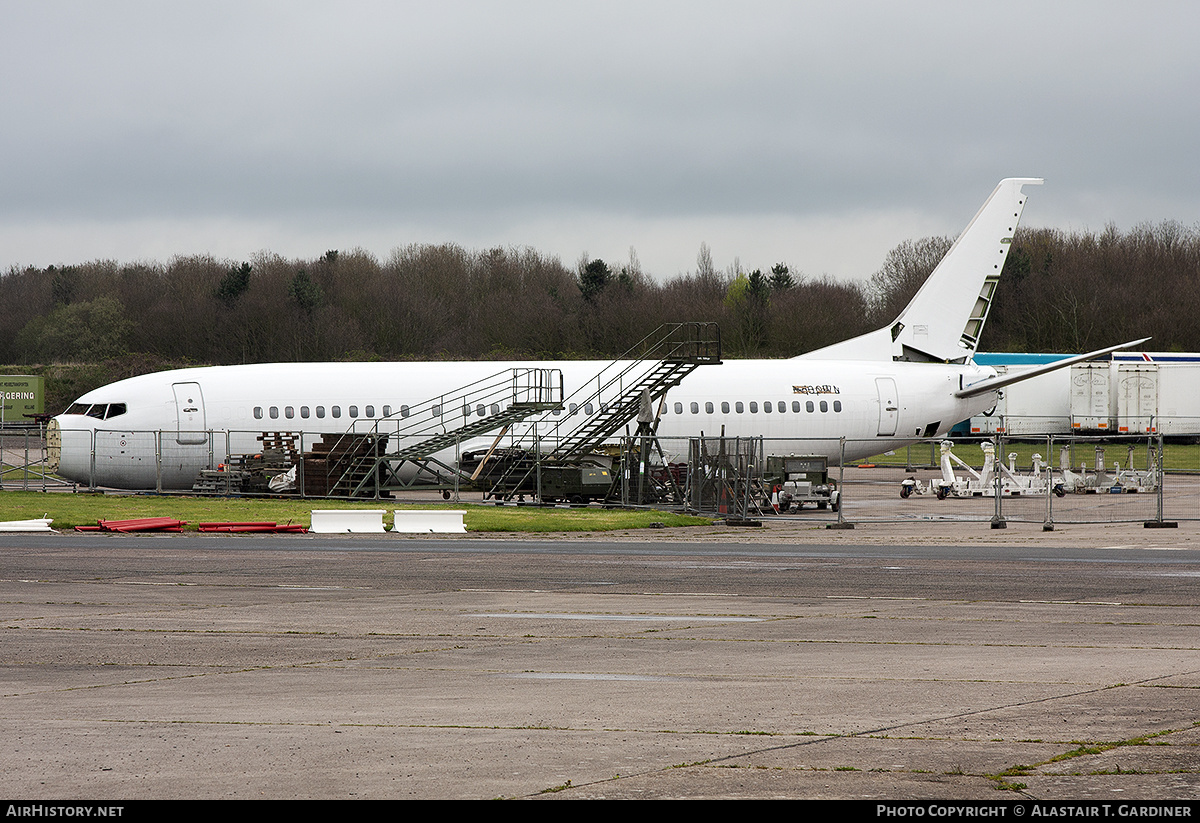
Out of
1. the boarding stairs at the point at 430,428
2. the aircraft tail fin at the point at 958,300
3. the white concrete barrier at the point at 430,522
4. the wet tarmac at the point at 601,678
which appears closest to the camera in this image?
the wet tarmac at the point at 601,678

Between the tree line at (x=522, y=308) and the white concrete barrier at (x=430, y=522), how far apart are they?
5783 cm

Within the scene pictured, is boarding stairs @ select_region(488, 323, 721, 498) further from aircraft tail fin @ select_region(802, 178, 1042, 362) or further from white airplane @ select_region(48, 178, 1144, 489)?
aircraft tail fin @ select_region(802, 178, 1042, 362)

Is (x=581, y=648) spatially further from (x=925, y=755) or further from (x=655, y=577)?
(x=655, y=577)

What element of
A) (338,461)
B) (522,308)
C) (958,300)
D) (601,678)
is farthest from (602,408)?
(522,308)

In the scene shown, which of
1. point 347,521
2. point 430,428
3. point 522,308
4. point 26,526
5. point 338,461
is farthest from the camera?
point 522,308

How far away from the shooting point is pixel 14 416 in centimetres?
7725

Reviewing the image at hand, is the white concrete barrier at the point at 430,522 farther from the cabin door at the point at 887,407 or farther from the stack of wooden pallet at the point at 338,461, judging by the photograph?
the cabin door at the point at 887,407

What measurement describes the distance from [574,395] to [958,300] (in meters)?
13.7

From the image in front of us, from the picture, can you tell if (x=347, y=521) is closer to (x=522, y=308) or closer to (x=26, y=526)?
(x=26, y=526)

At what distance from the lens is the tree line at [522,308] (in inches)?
3595

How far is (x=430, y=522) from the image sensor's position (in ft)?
93.4

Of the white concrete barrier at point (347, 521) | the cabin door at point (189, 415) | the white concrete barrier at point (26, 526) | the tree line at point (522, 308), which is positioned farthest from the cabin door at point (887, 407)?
the tree line at point (522, 308)

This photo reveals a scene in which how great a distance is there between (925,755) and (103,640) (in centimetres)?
866

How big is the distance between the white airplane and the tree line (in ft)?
141
